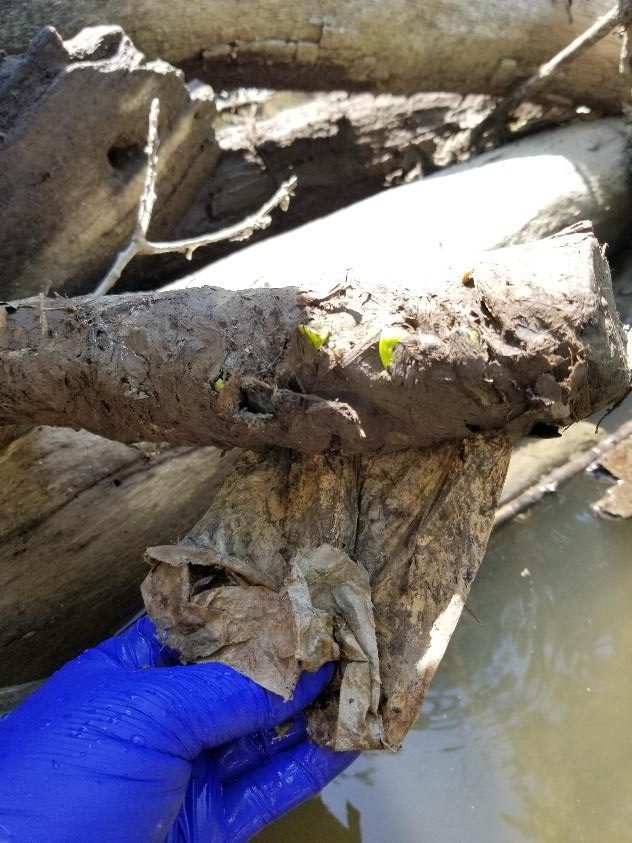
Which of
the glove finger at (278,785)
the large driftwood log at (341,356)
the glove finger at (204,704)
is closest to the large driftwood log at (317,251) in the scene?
the large driftwood log at (341,356)

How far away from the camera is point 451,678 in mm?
2260

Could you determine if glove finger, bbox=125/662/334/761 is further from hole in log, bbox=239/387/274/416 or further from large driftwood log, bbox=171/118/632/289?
large driftwood log, bbox=171/118/632/289

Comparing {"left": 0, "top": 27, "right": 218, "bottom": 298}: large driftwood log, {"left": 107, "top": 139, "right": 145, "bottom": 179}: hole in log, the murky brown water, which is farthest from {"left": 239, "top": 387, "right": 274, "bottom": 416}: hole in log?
{"left": 107, "top": 139, "right": 145, "bottom": 179}: hole in log

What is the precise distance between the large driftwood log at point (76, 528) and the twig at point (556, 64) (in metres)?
1.97

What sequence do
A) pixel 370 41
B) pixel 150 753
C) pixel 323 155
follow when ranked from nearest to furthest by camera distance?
1. pixel 150 753
2. pixel 370 41
3. pixel 323 155

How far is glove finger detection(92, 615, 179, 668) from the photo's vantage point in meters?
1.58

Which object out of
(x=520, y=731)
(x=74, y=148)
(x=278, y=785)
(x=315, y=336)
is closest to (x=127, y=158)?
(x=74, y=148)

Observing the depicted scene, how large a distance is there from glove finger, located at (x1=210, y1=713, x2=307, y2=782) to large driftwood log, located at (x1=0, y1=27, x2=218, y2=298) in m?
1.33

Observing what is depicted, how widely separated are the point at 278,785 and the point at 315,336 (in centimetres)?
94

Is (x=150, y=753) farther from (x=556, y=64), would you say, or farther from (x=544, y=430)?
(x=556, y=64)

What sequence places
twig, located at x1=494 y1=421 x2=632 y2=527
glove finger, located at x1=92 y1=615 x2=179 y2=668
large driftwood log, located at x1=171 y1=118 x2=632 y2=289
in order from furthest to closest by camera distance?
1. twig, located at x1=494 y1=421 x2=632 y2=527
2. large driftwood log, located at x1=171 y1=118 x2=632 y2=289
3. glove finger, located at x1=92 y1=615 x2=179 y2=668

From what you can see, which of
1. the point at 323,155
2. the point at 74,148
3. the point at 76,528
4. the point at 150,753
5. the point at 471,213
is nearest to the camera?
the point at 150,753

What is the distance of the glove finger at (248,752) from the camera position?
5.33 feet

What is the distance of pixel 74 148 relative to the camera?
2.31 m
